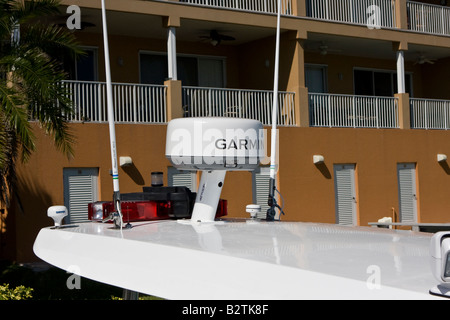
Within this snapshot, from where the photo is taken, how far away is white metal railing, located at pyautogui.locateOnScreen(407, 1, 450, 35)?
A: 21.6 m

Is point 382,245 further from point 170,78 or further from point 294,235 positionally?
point 170,78

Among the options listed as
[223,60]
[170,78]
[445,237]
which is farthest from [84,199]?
[445,237]

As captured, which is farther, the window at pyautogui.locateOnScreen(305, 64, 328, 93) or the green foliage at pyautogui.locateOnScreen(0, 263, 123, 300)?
the window at pyautogui.locateOnScreen(305, 64, 328, 93)

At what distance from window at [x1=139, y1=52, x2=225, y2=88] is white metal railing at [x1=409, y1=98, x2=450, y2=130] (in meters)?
5.81

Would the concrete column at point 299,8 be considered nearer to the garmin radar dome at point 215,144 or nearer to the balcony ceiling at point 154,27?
the balcony ceiling at point 154,27

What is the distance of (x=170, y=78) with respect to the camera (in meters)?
16.4

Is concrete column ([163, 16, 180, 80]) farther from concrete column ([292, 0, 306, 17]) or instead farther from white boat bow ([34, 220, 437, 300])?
white boat bow ([34, 220, 437, 300])

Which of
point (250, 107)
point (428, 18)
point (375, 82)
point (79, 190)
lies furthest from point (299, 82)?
point (79, 190)

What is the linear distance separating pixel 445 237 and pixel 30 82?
954 centimetres

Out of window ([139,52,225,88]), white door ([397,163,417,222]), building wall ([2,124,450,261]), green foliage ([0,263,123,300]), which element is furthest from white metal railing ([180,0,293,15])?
green foliage ([0,263,123,300])

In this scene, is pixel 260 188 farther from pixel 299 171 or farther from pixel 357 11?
pixel 357 11

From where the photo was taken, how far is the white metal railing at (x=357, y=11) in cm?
1938
